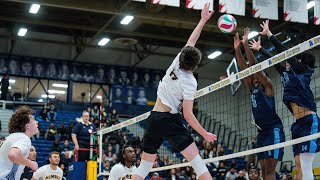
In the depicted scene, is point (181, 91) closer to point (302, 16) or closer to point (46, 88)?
point (302, 16)

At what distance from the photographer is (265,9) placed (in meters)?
18.0

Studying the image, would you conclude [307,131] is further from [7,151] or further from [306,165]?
[7,151]

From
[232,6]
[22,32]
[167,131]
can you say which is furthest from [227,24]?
[22,32]

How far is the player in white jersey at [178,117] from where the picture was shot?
525 centimetres

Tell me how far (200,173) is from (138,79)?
2728 cm

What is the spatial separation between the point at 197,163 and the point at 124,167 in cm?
357

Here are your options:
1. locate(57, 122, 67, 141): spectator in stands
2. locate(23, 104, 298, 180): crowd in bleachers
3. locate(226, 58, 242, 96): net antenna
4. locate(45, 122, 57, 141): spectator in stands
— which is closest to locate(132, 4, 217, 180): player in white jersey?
locate(226, 58, 242, 96): net antenna

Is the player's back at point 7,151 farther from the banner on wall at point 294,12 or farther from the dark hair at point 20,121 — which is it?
the banner on wall at point 294,12

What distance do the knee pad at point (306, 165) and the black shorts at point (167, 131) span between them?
1.60 metres

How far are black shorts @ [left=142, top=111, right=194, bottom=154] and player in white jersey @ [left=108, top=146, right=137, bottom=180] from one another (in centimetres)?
314

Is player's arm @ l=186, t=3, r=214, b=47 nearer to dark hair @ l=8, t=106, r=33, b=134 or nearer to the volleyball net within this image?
dark hair @ l=8, t=106, r=33, b=134

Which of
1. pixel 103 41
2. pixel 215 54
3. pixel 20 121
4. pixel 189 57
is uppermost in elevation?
pixel 103 41

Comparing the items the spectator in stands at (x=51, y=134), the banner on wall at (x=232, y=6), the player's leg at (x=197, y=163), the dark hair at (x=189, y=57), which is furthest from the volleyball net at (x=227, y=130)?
the dark hair at (x=189, y=57)

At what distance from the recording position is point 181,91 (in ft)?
17.7
